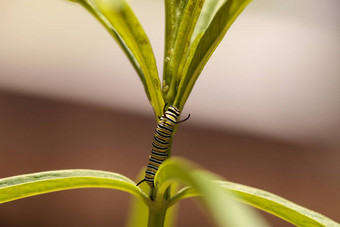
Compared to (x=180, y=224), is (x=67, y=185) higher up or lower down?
higher up

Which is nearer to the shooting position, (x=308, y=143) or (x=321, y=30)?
(x=308, y=143)

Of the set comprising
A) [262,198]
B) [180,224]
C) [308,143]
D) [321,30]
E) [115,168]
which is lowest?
[180,224]

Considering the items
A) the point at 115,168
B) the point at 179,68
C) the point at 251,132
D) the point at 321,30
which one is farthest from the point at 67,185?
the point at 321,30

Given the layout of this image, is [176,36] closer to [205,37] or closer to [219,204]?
[205,37]

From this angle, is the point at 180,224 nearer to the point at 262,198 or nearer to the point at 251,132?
the point at 251,132

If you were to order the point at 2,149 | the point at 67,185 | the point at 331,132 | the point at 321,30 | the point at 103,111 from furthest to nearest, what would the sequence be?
the point at 321,30
the point at 331,132
the point at 103,111
the point at 2,149
the point at 67,185

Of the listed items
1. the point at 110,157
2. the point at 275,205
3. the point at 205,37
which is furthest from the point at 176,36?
the point at 110,157

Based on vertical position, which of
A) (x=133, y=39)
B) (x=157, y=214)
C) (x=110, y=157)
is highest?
(x=133, y=39)
